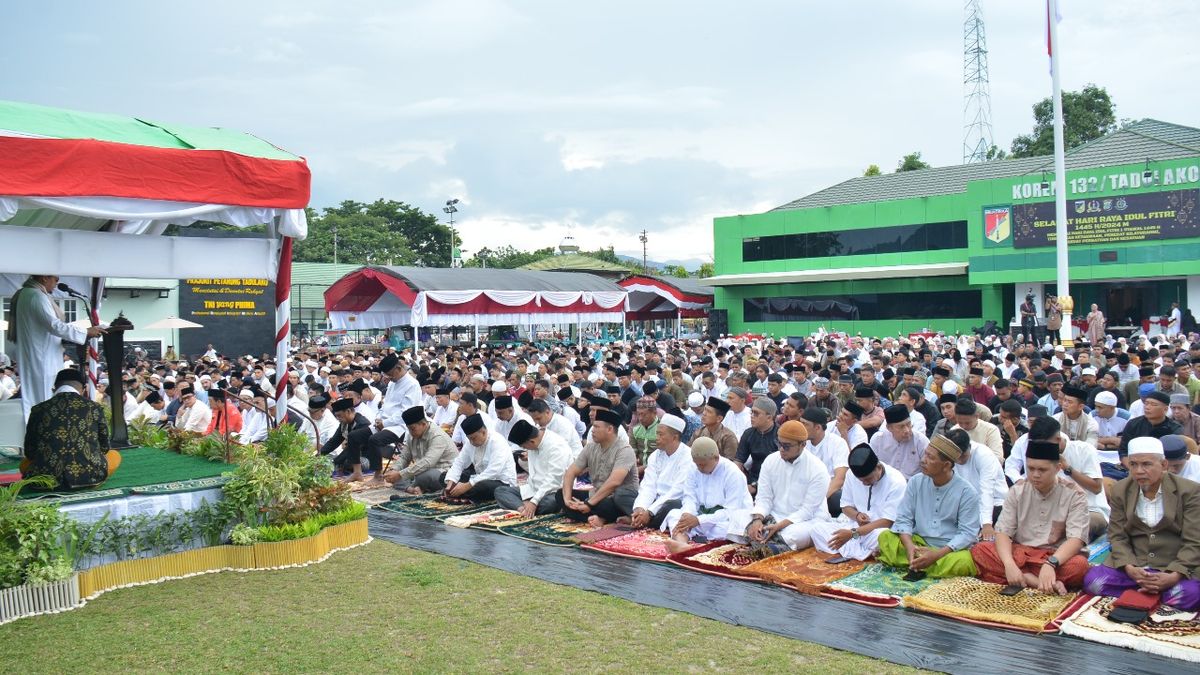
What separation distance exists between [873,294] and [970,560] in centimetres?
2556

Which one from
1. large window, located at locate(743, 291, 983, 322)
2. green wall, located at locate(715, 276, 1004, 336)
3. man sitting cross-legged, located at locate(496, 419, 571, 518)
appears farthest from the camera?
large window, located at locate(743, 291, 983, 322)

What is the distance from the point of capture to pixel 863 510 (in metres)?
6.36

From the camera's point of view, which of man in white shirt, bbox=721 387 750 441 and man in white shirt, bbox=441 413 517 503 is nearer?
man in white shirt, bbox=441 413 517 503

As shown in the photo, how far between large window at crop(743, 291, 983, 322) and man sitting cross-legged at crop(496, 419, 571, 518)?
76.4 ft

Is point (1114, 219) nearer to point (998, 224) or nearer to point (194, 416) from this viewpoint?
point (998, 224)

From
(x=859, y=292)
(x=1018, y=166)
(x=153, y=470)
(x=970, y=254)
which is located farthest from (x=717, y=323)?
(x=153, y=470)

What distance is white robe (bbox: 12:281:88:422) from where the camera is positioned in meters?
6.91

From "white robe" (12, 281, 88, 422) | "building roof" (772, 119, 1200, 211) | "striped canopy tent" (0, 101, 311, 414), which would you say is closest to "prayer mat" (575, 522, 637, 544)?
"striped canopy tent" (0, 101, 311, 414)

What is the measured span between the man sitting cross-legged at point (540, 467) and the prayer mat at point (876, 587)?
9.80ft

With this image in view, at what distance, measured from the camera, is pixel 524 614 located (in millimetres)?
5176

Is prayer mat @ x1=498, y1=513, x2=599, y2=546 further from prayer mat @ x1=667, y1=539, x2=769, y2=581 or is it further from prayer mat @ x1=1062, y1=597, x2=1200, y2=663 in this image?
prayer mat @ x1=1062, y1=597, x2=1200, y2=663

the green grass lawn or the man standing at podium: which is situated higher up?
the man standing at podium

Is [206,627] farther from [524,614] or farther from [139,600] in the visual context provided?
[524,614]

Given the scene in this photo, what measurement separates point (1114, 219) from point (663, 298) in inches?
521
